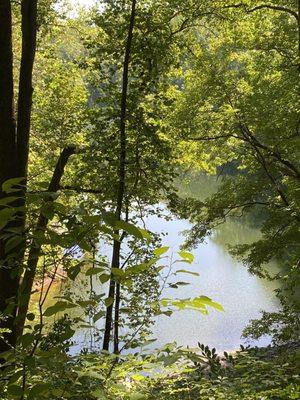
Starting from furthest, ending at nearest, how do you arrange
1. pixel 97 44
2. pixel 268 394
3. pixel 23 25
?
1. pixel 97 44
2. pixel 23 25
3. pixel 268 394

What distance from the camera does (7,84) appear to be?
159 inches

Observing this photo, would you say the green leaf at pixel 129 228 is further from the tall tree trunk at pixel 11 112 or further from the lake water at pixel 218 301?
the lake water at pixel 218 301

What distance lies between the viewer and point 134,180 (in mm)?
4578

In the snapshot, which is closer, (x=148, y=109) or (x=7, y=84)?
(x=7, y=84)

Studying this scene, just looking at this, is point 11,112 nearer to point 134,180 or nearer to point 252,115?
point 134,180

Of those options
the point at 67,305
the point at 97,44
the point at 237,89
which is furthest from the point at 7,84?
the point at 237,89

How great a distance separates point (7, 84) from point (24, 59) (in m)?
0.68

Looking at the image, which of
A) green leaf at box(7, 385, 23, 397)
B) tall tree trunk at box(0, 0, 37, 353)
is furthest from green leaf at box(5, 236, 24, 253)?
tall tree trunk at box(0, 0, 37, 353)

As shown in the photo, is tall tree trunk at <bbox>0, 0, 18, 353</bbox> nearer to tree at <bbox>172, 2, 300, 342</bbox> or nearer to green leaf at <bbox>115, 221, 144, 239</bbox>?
green leaf at <bbox>115, 221, 144, 239</bbox>

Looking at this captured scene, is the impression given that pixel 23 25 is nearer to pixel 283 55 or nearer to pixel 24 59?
pixel 24 59

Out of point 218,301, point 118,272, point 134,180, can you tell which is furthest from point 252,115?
point 118,272

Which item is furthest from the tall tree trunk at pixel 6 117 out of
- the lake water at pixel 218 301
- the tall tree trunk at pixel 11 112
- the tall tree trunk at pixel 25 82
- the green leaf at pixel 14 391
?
the lake water at pixel 218 301

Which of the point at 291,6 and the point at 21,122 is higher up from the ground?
the point at 291,6

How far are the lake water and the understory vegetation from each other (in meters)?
2.27
